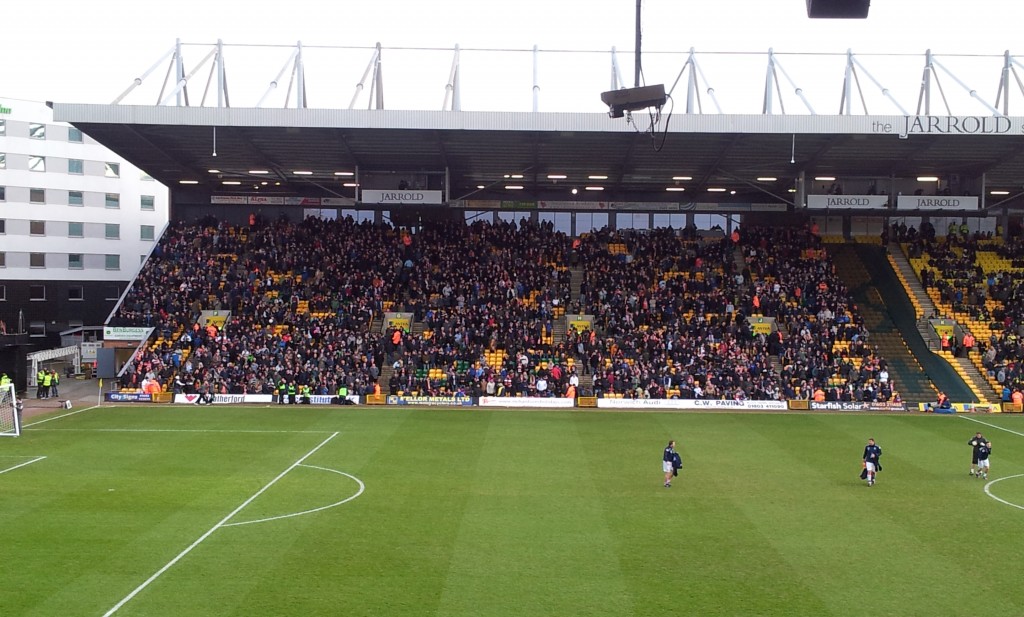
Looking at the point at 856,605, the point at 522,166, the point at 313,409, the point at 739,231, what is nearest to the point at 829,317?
the point at 739,231

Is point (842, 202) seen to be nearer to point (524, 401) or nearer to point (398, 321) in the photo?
point (524, 401)

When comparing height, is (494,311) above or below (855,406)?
above

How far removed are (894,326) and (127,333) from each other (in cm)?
4021

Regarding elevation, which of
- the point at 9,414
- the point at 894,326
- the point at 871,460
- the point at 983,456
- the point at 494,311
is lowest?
the point at 983,456

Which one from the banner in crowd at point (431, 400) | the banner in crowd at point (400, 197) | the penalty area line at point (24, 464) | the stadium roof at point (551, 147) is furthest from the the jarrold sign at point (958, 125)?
the penalty area line at point (24, 464)

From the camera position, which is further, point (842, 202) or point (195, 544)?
point (842, 202)

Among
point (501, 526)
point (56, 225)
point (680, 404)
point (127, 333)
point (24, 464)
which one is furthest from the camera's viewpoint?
point (56, 225)

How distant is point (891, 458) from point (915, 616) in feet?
47.4

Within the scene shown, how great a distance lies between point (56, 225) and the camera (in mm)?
63312

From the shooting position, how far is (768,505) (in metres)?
20.4

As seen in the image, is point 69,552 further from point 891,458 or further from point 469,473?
point 891,458

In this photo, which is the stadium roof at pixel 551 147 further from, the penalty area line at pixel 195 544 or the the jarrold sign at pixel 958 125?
the penalty area line at pixel 195 544

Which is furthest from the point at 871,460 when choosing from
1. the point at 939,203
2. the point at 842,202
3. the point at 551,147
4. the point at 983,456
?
the point at 939,203

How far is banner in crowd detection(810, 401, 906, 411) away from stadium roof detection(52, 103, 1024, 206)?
470 inches
